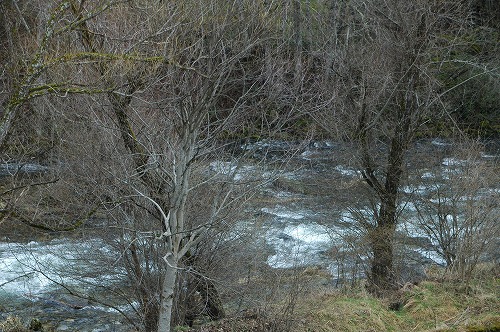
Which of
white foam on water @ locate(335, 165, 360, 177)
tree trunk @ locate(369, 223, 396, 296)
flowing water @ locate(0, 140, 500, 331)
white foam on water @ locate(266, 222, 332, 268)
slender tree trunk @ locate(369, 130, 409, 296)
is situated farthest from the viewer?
white foam on water @ locate(335, 165, 360, 177)

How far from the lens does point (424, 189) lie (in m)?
14.2

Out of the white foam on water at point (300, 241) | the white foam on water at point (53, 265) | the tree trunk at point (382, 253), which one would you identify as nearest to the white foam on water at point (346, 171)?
the white foam on water at point (300, 241)

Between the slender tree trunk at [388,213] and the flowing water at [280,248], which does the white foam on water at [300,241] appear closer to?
the flowing water at [280,248]

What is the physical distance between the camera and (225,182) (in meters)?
7.64

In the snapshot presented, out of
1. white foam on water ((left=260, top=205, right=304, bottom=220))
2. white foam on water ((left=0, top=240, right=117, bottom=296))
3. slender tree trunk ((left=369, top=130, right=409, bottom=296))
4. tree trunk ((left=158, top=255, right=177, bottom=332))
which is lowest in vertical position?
tree trunk ((left=158, top=255, right=177, bottom=332))

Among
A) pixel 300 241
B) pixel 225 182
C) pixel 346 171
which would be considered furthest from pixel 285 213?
pixel 225 182

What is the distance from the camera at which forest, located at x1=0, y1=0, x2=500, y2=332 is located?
763cm

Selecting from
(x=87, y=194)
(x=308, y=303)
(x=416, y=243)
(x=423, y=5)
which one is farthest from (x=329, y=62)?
(x=308, y=303)

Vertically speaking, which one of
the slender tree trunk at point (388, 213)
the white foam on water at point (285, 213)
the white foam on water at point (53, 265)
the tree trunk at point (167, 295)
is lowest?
the tree trunk at point (167, 295)

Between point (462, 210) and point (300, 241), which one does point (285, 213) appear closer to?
point (300, 241)

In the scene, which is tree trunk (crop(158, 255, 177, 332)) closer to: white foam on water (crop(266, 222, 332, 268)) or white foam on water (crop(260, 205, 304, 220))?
white foam on water (crop(266, 222, 332, 268))

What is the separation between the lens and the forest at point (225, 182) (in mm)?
7629

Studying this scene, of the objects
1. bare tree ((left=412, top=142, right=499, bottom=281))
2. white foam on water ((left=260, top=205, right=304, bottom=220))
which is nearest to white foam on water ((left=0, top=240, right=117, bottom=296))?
bare tree ((left=412, top=142, right=499, bottom=281))

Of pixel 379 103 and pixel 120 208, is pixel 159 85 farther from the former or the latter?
pixel 379 103
